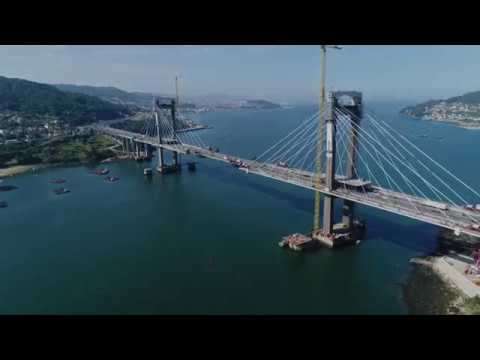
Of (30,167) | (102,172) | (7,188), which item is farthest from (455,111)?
(7,188)

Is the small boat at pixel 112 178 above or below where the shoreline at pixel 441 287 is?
above

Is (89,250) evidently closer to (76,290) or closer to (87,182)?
(76,290)

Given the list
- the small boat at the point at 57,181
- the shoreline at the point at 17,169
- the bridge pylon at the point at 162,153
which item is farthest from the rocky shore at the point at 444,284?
the shoreline at the point at 17,169

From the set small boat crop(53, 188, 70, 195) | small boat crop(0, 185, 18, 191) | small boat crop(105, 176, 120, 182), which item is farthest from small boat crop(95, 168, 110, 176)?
small boat crop(0, 185, 18, 191)

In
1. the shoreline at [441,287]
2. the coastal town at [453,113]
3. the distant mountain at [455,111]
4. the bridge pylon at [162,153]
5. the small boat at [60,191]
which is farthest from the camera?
the distant mountain at [455,111]

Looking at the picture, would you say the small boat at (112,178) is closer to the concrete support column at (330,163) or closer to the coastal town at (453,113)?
the concrete support column at (330,163)
